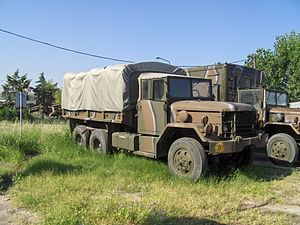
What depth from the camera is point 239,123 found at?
26.2 ft

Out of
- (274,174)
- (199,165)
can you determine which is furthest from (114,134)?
(274,174)

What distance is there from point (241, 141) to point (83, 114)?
18.7 ft

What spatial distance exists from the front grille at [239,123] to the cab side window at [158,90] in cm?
171

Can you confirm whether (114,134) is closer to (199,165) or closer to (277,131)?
(199,165)

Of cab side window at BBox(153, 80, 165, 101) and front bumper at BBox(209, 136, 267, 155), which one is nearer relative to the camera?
front bumper at BBox(209, 136, 267, 155)

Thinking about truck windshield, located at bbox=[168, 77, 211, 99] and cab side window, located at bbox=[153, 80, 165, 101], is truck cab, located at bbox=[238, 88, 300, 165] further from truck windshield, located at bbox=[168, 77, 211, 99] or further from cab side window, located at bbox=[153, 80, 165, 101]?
cab side window, located at bbox=[153, 80, 165, 101]

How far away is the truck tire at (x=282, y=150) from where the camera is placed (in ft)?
33.0

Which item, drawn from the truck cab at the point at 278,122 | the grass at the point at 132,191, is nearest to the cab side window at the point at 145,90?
the grass at the point at 132,191

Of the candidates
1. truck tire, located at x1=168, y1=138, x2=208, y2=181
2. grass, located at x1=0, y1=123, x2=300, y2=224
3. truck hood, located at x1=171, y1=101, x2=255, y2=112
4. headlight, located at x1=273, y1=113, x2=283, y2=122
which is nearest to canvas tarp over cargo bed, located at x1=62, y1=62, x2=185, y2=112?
grass, located at x1=0, y1=123, x2=300, y2=224

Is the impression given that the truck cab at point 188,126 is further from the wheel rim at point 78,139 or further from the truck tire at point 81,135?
the wheel rim at point 78,139

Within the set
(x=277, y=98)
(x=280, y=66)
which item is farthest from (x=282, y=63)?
(x=277, y=98)

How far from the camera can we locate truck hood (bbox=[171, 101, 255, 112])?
7656 mm

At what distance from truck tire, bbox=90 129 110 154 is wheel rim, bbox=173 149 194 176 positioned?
320cm

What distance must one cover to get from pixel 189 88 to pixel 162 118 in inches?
41.2
